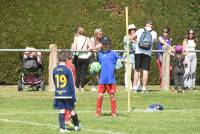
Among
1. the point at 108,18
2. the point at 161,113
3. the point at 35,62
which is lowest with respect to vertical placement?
the point at 161,113

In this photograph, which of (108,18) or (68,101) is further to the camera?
(108,18)

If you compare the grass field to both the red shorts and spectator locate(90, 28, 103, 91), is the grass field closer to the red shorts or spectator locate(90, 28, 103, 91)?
the red shorts

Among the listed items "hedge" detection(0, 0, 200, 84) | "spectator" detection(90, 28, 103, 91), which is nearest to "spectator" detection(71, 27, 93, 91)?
"spectator" detection(90, 28, 103, 91)

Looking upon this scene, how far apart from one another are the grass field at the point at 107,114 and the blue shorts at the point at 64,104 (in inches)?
18.6

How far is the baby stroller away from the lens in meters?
25.9

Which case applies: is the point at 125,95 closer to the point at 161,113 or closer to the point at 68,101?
the point at 161,113

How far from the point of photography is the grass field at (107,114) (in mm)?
15414

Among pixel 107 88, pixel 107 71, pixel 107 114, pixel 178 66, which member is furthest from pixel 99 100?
pixel 178 66

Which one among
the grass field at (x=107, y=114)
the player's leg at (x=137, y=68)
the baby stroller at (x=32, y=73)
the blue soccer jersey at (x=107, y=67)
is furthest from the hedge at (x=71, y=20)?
the blue soccer jersey at (x=107, y=67)

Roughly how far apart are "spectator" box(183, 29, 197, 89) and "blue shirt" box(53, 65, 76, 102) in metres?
11.7

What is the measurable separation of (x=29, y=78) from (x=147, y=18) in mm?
6213

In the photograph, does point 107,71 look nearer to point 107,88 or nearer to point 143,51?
point 107,88

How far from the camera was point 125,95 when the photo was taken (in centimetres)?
2417

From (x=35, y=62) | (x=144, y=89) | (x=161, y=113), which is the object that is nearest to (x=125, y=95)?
(x=144, y=89)
